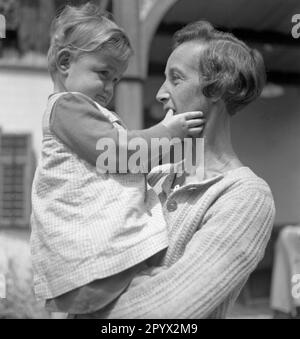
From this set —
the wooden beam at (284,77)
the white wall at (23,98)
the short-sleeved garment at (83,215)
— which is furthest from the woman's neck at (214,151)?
the wooden beam at (284,77)

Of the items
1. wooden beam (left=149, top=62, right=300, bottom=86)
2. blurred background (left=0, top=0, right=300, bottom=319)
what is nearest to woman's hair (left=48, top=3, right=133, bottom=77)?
blurred background (left=0, top=0, right=300, bottom=319)

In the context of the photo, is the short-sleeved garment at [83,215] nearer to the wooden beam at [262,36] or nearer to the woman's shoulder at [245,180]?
the woman's shoulder at [245,180]

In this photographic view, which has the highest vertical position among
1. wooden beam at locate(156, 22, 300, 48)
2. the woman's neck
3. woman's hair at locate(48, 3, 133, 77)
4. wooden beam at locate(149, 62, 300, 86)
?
wooden beam at locate(156, 22, 300, 48)

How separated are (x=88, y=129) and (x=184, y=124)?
0.15 m

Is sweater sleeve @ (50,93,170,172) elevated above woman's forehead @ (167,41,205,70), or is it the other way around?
woman's forehead @ (167,41,205,70)

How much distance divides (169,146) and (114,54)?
0.17 m

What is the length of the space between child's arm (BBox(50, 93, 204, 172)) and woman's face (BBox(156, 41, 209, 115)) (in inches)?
1.6

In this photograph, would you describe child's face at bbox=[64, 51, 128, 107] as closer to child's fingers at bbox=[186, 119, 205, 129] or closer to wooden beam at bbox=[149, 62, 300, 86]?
child's fingers at bbox=[186, 119, 205, 129]

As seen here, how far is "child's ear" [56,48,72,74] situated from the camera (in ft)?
3.21

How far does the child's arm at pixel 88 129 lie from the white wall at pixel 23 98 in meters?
4.61

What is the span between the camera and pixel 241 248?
85cm
